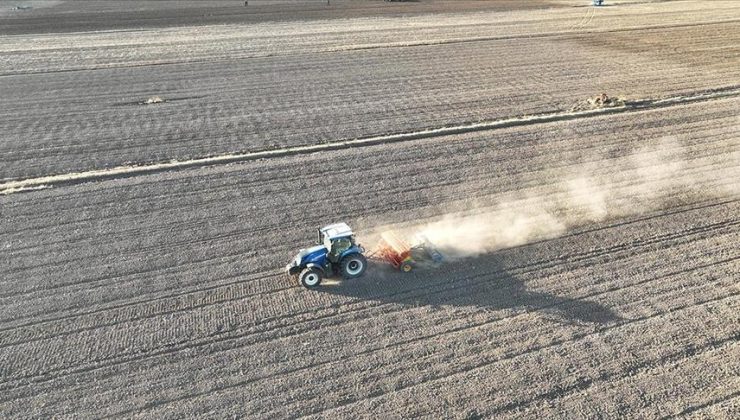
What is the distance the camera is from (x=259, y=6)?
54.2m

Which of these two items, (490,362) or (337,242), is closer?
(490,362)

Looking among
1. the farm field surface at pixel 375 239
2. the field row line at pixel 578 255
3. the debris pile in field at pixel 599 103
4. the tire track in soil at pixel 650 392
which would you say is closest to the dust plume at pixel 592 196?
the farm field surface at pixel 375 239

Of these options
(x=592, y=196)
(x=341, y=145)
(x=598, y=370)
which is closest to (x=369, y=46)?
(x=341, y=145)

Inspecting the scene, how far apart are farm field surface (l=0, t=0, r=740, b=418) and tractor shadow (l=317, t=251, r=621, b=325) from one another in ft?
0.20

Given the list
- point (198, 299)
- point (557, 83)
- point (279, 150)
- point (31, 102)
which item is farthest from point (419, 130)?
point (31, 102)

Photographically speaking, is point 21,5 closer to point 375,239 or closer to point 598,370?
point 375,239

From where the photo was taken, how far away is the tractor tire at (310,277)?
39.4ft

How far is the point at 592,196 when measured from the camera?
1605 cm

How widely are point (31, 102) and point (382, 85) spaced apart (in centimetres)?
1626

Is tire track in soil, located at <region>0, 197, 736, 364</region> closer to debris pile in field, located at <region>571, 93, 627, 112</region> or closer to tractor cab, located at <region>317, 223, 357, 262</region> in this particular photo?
tractor cab, located at <region>317, 223, 357, 262</region>

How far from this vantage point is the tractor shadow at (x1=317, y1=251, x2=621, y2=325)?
11.5m

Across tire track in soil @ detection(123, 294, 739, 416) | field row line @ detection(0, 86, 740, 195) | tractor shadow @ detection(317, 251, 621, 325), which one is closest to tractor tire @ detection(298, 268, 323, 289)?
tractor shadow @ detection(317, 251, 621, 325)

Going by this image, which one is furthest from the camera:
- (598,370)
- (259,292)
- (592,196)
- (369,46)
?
(369,46)

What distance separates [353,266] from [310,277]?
3.24 feet
